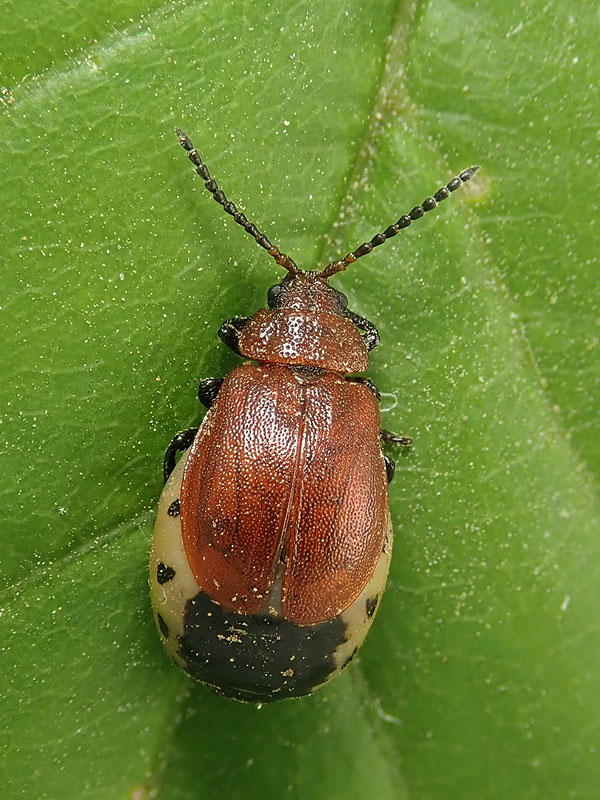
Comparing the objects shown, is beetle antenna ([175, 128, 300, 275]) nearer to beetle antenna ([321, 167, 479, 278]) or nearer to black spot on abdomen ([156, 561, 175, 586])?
beetle antenna ([321, 167, 479, 278])

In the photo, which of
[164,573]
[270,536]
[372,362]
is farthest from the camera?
[372,362]

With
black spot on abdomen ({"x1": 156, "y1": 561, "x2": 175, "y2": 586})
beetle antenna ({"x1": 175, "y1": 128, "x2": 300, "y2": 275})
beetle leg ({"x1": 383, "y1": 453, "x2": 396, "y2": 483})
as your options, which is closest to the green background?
beetle antenna ({"x1": 175, "y1": 128, "x2": 300, "y2": 275})

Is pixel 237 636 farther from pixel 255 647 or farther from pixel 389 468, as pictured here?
pixel 389 468

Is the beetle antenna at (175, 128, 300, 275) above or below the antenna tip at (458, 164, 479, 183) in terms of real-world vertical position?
above

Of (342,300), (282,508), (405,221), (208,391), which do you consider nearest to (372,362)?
(342,300)

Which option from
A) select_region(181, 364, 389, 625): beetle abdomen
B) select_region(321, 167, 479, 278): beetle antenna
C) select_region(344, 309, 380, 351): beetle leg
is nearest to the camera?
select_region(181, 364, 389, 625): beetle abdomen

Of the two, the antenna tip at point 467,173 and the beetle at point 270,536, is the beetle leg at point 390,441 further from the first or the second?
the antenna tip at point 467,173
